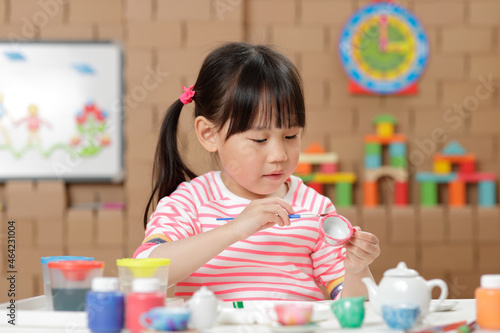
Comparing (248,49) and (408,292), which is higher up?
(248,49)

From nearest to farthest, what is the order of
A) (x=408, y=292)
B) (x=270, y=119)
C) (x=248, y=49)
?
(x=408, y=292), (x=270, y=119), (x=248, y=49)

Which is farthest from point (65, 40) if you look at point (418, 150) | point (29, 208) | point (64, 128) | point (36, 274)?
point (418, 150)

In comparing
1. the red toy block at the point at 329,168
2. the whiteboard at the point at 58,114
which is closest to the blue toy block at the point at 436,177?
the red toy block at the point at 329,168

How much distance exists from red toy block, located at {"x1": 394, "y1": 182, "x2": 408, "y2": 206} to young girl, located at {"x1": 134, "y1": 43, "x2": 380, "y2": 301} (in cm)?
165

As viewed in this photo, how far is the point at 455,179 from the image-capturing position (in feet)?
9.78

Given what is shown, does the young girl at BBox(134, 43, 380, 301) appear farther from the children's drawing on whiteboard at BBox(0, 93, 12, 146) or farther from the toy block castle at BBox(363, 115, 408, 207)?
the children's drawing on whiteboard at BBox(0, 93, 12, 146)

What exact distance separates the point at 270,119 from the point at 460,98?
2.05 m

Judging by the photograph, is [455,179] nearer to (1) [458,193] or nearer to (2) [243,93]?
(1) [458,193]

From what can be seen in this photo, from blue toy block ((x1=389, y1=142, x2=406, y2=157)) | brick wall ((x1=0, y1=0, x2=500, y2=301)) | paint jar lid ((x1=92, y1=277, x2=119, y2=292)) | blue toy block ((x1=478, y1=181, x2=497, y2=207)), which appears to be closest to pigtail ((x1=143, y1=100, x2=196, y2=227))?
paint jar lid ((x1=92, y1=277, x2=119, y2=292))

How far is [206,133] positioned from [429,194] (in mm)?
1839

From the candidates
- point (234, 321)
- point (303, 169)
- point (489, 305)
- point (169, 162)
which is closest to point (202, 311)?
point (234, 321)

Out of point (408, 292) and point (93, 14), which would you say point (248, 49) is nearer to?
point (408, 292)

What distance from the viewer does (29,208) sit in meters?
2.92

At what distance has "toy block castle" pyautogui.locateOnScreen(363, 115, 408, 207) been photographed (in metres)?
2.99
